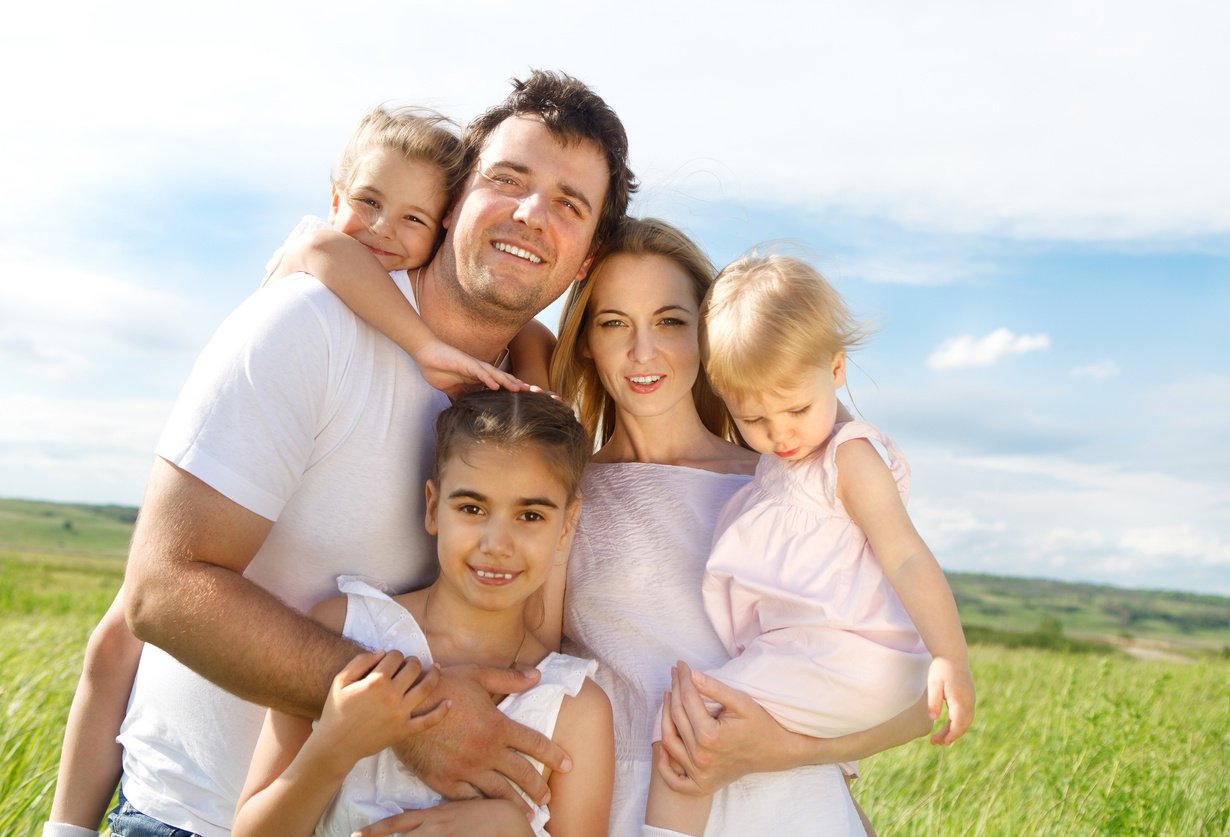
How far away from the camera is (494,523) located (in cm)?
286

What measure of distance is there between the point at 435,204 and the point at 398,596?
5.16 feet

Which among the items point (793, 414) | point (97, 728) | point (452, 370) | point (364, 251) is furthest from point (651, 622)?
point (97, 728)

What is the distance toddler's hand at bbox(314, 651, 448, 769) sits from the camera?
2.48m

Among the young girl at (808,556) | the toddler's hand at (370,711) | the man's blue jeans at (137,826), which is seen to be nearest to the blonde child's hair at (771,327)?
the young girl at (808,556)

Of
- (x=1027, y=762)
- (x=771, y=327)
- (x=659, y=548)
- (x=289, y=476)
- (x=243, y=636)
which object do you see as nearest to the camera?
(x=243, y=636)

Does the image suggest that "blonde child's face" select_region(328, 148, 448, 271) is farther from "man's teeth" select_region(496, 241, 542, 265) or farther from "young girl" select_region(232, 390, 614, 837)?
"young girl" select_region(232, 390, 614, 837)

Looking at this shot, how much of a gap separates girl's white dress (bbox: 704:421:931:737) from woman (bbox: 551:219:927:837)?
9cm

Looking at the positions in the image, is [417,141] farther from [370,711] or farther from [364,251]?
[370,711]

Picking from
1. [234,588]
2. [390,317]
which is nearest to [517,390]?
[390,317]

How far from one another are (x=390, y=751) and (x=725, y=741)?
2.98 ft

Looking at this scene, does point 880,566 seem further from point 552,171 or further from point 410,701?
point 552,171

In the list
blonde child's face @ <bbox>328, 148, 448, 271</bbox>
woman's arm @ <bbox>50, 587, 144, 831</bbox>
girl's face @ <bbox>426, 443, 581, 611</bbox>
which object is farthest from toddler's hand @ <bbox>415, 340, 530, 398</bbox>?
woman's arm @ <bbox>50, 587, 144, 831</bbox>

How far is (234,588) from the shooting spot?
2627 mm

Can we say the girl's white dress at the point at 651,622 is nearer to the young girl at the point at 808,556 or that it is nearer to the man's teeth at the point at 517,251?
the young girl at the point at 808,556
